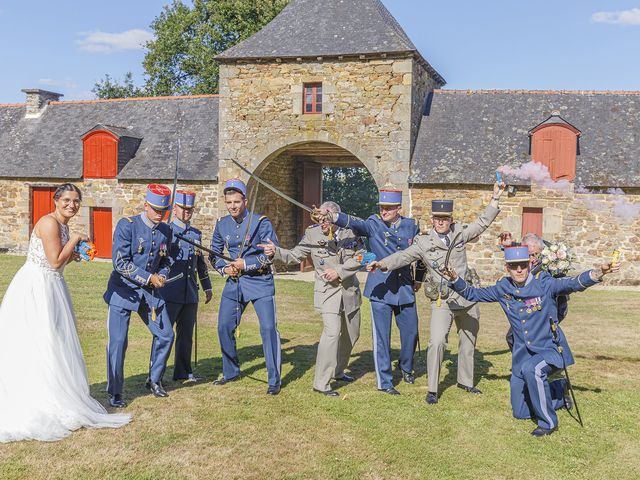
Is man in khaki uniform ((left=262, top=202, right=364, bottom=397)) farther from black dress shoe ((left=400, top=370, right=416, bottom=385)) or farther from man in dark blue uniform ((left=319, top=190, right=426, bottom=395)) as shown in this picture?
black dress shoe ((left=400, top=370, right=416, bottom=385))

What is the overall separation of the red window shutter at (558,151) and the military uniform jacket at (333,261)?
38.3 feet

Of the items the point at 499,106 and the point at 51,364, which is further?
the point at 499,106

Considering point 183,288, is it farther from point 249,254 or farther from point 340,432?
point 340,432

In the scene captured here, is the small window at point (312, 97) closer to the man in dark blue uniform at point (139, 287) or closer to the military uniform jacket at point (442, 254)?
the military uniform jacket at point (442, 254)

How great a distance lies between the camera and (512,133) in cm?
1795

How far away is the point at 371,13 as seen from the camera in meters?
17.6

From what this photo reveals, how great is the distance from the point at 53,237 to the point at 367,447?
3032 mm

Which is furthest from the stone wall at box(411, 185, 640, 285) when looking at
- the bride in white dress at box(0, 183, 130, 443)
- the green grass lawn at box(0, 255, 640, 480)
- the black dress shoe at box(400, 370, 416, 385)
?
the bride in white dress at box(0, 183, 130, 443)

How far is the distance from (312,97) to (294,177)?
142 inches

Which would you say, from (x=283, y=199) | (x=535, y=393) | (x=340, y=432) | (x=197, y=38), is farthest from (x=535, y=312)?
(x=197, y=38)

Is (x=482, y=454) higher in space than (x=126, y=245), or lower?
lower

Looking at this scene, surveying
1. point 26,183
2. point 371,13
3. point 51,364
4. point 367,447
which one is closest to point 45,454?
point 51,364

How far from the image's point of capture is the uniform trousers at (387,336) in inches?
267

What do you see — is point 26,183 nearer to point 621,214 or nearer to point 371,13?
point 371,13
